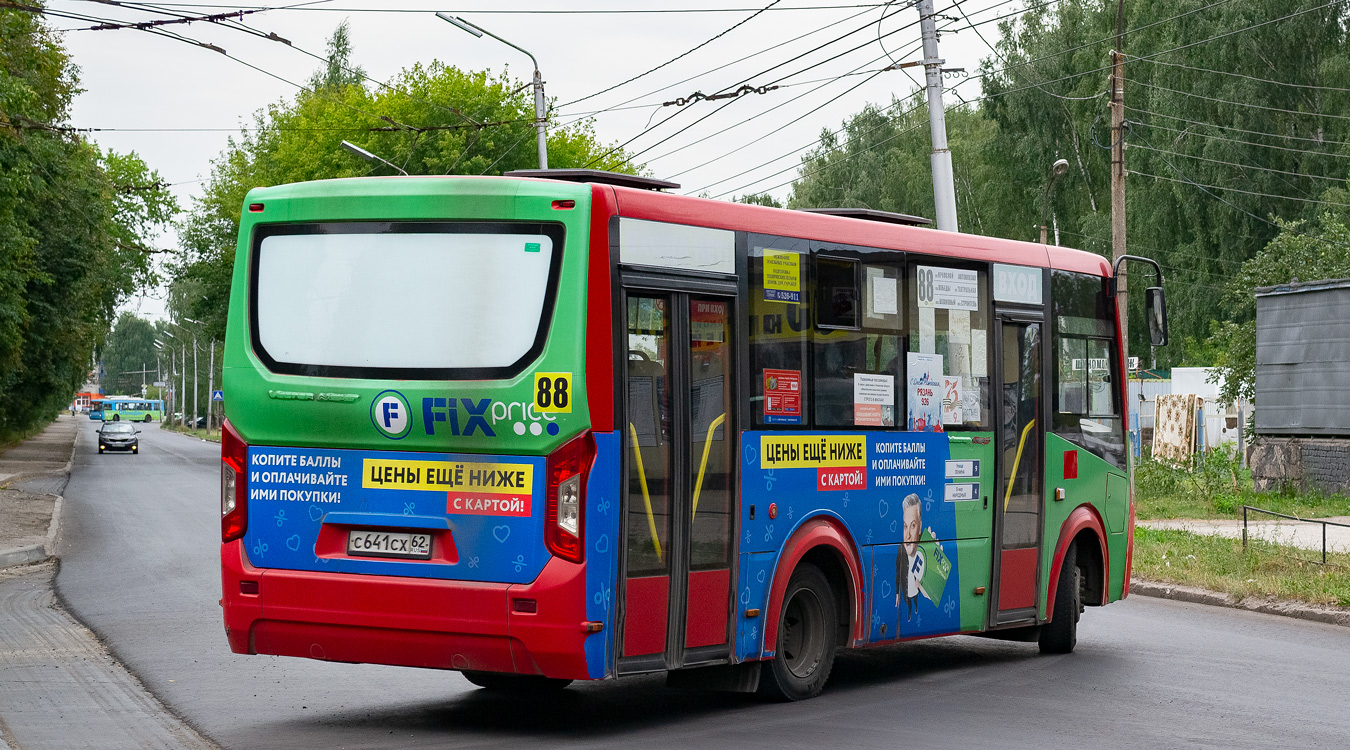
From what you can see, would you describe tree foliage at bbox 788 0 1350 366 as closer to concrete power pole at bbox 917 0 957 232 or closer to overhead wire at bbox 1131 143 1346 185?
overhead wire at bbox 1131 143 1346 185

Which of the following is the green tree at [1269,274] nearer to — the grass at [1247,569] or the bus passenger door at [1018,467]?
the grass at [1247,569]

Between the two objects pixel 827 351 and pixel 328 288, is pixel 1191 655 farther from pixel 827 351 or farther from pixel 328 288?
pixel 328 288

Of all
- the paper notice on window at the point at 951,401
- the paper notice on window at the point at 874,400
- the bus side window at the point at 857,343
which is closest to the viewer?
the bus side window at the point at 857,343

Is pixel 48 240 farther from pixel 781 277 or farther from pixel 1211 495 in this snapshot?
pixel 781 277

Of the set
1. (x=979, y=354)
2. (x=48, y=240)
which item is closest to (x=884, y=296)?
(x=979, y=354)

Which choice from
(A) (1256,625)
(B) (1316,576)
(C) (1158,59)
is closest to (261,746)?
(A) (1256,625)

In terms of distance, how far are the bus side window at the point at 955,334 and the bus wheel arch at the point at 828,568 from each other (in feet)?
3.69

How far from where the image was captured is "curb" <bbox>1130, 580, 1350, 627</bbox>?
45.8 feet

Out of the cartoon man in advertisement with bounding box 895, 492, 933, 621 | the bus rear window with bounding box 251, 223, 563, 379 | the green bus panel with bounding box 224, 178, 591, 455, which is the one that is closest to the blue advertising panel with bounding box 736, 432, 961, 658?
the cartoon man in advertisement with bounding box 895, 492, 933, 621

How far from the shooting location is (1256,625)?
13.6 metres

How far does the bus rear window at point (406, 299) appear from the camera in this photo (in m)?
7.63

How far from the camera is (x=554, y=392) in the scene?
24.5ft

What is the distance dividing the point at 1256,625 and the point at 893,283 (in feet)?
19.2

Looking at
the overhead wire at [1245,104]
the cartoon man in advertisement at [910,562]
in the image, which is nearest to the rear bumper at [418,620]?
the cartoon man in advertisement at [910,562]
